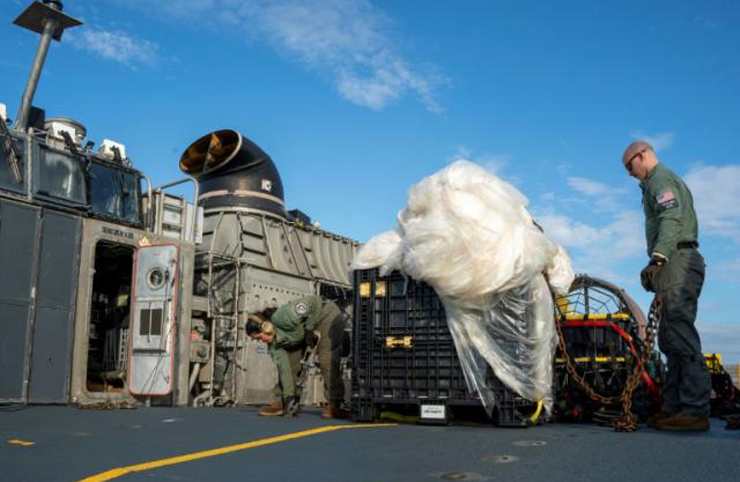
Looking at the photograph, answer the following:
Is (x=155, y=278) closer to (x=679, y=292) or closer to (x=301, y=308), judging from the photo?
(x=301, y=308)

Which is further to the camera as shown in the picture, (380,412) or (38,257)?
(38,257)

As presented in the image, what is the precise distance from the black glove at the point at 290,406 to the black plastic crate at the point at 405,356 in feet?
3.71

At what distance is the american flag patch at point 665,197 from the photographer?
549 centimetres

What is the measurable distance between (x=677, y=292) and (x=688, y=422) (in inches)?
39.1

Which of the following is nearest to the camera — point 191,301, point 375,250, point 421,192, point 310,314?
point 421,192

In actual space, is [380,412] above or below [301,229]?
below

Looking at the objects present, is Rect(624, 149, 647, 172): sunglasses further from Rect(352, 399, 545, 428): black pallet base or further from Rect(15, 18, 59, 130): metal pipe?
Rect(15, 18, 59, 130): metal pipe

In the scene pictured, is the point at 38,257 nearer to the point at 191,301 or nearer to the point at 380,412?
the point at 191,301

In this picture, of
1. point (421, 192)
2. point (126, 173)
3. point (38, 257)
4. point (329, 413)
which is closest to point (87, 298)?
point (38, 257)

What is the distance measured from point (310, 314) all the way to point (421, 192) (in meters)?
2.12

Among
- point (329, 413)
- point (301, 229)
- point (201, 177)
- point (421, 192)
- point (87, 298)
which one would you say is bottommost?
point (329, 413)

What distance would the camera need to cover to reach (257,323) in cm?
752

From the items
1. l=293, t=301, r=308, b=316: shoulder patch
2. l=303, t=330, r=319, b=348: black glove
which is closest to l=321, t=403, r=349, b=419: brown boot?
l=303, t=330, r=319, b=348: black glove

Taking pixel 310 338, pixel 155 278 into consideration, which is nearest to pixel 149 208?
pixel 155 278
